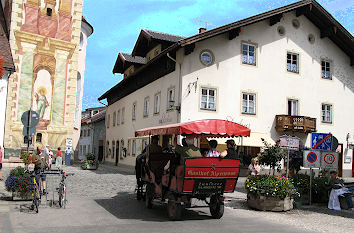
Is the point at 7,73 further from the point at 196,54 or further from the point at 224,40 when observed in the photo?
the point at 224,40

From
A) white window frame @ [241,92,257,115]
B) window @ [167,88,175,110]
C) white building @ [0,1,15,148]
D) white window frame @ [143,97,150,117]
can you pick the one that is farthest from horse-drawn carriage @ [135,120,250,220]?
white window frame @ [143,97,150,117]

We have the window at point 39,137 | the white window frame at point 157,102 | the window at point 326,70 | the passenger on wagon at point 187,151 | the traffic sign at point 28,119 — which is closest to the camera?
the passenger on wagon at point 187,151

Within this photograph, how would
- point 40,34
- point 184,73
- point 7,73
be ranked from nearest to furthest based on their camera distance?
point 184,73, point 7,73, point 40,34

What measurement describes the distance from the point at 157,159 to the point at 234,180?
2.50m

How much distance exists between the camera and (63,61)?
31062 millimetres

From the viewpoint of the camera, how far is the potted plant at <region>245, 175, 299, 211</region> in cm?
1096

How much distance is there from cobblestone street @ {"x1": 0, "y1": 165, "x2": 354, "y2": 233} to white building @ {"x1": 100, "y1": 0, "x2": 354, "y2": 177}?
38.9 ft

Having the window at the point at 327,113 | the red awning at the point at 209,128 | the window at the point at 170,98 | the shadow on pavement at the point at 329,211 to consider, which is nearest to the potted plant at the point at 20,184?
the red awning at the point at 209,128

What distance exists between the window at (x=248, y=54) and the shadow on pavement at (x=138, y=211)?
48.6 ft

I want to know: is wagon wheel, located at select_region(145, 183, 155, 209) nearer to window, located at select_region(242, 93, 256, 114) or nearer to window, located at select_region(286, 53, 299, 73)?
window, located at select_region(242, 93, 256, 114)

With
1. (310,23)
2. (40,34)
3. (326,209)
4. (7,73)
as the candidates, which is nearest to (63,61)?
(40,34)

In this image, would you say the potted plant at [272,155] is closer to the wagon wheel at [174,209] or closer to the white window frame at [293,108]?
the wagon wheel at [174,209]

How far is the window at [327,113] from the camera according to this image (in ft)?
90.1

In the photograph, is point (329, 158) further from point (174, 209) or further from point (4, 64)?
point (4, 64)
